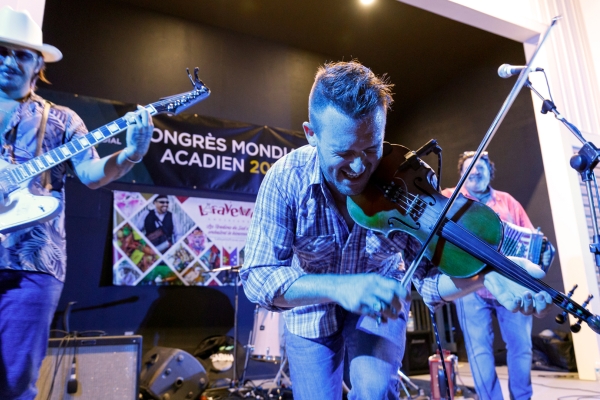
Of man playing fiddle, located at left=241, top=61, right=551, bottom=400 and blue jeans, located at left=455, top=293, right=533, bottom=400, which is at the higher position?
man playing fiddle, located at left=241, top=61, right=551, bottom=400

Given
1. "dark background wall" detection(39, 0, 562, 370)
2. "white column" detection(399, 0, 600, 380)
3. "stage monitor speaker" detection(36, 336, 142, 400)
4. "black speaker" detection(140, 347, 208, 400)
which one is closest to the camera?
"stage monitor speaker" detection(36, 336, 142, 400)

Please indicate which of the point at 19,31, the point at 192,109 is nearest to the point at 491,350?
the point at 19,31

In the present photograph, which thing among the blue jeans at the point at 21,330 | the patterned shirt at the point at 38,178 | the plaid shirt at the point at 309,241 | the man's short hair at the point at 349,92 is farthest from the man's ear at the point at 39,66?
the man's short hair at the point at 349,92

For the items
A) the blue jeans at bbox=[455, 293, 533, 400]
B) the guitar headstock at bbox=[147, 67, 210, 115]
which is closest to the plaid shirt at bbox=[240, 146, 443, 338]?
the guitar headstock at bbox=[147, 67, 210, 115]

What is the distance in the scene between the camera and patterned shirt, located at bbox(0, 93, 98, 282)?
177 cm

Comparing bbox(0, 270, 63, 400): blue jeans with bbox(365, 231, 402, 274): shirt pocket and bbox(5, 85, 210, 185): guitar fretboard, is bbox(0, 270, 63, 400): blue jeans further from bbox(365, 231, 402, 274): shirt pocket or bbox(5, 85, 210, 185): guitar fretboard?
bbox(365, 231, 402, 274): shirt pocket

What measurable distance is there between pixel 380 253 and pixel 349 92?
629 mm

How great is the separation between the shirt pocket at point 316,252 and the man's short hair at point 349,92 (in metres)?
0.42

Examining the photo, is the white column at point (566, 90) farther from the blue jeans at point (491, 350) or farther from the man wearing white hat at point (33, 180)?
the man wearing white hat at point (33, 180)

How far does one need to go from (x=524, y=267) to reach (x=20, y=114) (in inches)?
86.3

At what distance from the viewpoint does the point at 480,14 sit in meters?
5.24

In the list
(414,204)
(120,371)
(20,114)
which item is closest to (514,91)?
(414,204)

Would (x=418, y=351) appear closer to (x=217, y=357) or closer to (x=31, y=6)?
(x=217, y=357)

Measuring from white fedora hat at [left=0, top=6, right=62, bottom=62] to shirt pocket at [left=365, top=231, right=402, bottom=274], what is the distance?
1.78 m
